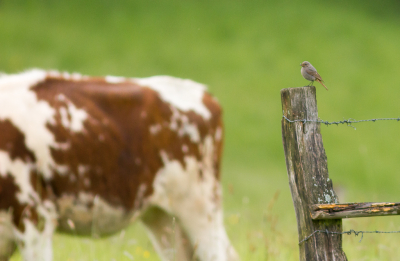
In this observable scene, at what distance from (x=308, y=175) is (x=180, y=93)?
1.99 meters

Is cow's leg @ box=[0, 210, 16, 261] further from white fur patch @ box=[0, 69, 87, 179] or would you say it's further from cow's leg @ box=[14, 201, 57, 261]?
white fur patch @ box=[0, 69, 87, 179]

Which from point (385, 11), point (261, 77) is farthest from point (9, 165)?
point (385, 11)

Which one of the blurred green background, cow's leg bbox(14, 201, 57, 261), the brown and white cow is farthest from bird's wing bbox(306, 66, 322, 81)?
the blurred green background

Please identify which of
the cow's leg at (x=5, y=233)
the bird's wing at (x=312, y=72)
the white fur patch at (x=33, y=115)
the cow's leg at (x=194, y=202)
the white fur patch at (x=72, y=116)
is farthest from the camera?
the cow's leg at (x=194, y=202)

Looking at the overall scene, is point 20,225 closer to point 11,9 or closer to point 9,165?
point 9,165

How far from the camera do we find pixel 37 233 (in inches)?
110

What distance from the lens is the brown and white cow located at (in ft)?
9.34

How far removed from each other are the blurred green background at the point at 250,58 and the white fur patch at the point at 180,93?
5.37 metres

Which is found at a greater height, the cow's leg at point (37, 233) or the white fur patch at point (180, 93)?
the white fur patch at point (180, 93)

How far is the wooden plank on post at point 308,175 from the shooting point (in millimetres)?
1678

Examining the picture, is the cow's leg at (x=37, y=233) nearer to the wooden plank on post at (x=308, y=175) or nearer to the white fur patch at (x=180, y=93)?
the white fur patch at (x=180, y=93)

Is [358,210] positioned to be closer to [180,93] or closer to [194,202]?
[194,202]

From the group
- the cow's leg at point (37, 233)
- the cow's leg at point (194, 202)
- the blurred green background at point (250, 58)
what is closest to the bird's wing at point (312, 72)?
the cow's leg at point (194, 202)

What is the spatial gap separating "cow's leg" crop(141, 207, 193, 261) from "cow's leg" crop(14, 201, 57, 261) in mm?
762
